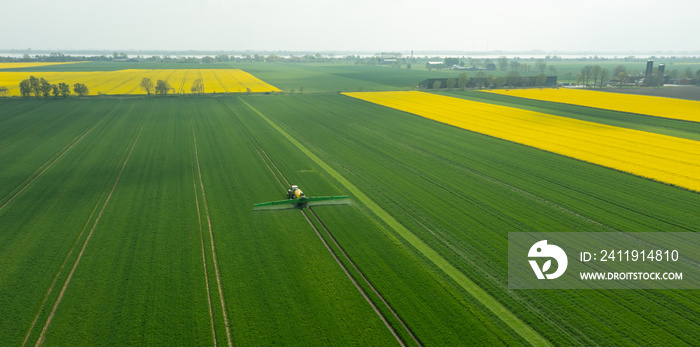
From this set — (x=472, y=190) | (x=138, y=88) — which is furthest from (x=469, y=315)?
(x=138, y=88)

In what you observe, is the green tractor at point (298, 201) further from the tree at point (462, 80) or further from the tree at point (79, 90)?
the tree at point (462, 80)

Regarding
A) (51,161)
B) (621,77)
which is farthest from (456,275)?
(621,77)

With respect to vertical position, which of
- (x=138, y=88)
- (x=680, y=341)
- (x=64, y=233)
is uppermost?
(x=138, y=88)

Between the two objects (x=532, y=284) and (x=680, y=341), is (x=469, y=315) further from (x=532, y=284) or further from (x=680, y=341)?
(x=680, y=341)

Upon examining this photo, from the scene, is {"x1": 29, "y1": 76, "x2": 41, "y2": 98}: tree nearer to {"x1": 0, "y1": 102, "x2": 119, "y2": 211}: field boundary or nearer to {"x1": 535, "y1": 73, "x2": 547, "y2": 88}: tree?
{"x1": 0, "y1": 102, "x2": 119, "y2": 211}: field boundary

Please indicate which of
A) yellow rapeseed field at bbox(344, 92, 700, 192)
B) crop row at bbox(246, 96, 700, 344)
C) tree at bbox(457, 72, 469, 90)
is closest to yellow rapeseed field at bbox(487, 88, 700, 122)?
tree at bbox(457, 72, 469, 90)

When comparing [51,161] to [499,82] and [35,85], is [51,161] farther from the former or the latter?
[499,82]
